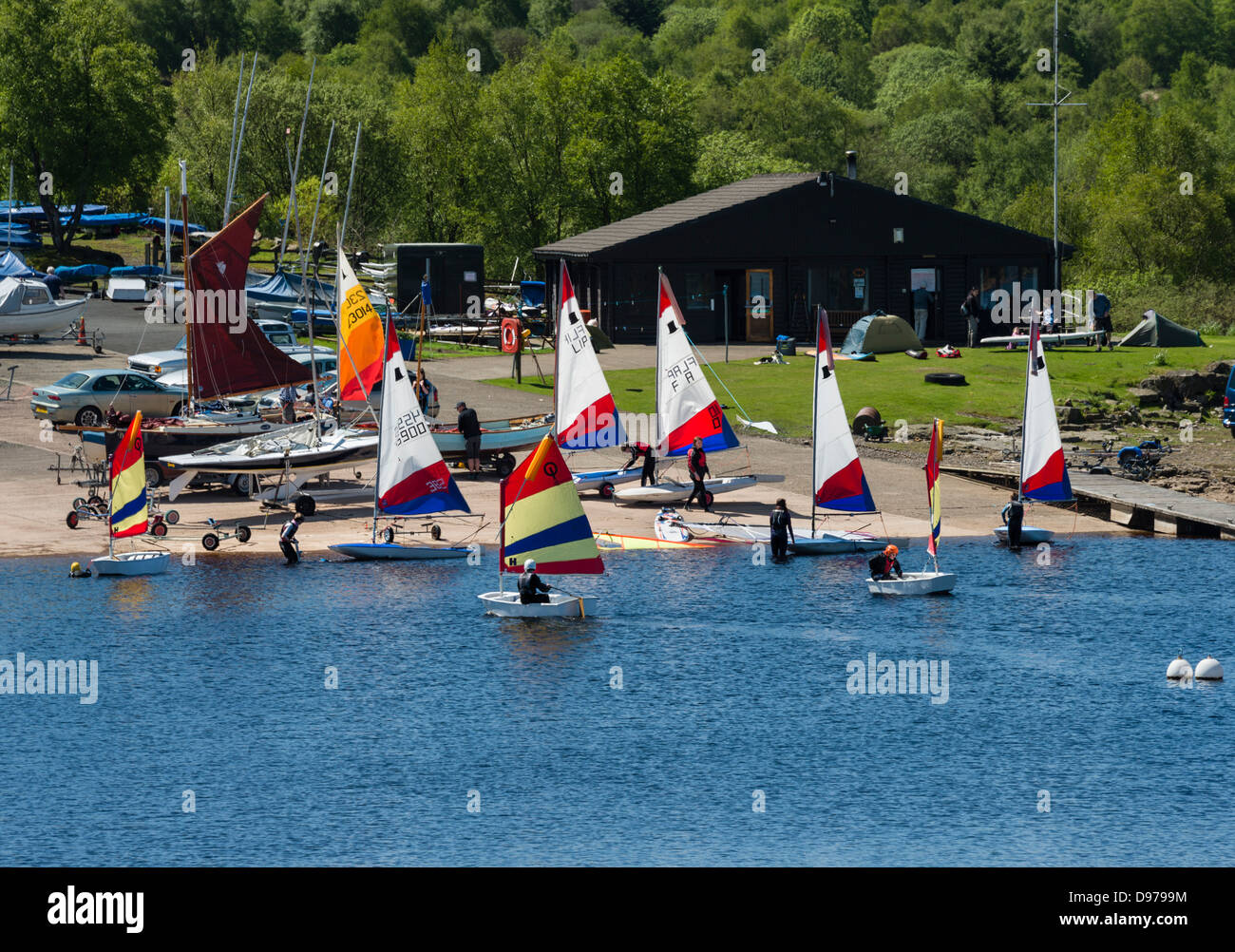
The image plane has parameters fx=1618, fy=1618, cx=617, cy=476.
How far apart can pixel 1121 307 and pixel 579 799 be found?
69.8 m

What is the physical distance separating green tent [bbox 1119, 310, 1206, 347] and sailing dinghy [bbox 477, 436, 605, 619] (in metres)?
48.0

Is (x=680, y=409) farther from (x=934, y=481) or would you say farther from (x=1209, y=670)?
(x=1209, y=670)

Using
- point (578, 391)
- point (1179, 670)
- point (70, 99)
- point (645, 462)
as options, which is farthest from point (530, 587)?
point (70, 99)

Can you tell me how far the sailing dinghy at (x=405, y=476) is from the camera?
49.4 m

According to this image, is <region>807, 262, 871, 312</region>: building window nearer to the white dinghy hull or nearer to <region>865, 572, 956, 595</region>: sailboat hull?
<region>865, 572, 956, 595</region>: sailboat hull

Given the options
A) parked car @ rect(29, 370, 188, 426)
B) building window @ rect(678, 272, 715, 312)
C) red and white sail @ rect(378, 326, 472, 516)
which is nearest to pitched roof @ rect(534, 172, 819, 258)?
building window @ rect(678, 272, 715, 312)

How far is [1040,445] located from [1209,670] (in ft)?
43.4

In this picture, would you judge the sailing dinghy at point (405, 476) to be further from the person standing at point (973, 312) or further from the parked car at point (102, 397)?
the person standing at point (973, 312)

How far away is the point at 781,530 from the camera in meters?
49.8

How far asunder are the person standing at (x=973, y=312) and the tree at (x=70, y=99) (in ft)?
177

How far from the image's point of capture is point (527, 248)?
104m

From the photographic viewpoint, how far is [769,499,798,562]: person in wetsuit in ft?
163

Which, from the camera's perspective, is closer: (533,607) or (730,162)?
(533,607)
